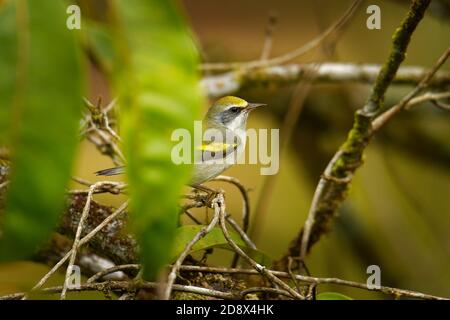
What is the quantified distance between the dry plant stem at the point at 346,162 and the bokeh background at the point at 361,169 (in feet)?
1.80

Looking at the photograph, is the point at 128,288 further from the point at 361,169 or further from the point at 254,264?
the point at 361,169

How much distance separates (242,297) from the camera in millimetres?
772

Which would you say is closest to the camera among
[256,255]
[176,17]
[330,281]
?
[176,17]

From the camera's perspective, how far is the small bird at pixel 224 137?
1.16 metres

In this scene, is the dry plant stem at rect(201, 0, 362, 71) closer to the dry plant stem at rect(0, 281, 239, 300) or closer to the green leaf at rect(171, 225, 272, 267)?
the green leaf at rect(171, 225, 272, 267)

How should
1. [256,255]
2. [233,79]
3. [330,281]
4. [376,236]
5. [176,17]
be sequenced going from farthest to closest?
[376,236] < [233,79] < [256,255] < [330,281] < [176,17]

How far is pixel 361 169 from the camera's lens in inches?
80.4

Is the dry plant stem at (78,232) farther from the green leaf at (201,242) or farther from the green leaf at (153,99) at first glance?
the green leaf at (153,99)

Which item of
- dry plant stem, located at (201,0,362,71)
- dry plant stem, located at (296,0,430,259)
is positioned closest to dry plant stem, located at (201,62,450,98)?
dry plant stem, located at (201,0,362,71)

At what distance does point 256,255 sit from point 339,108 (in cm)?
115

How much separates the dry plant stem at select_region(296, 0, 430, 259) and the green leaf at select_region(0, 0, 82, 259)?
692 millimetres

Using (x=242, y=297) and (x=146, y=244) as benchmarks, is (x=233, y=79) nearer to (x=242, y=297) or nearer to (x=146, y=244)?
(x=242, y=297)

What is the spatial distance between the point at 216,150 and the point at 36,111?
907 millimetres
